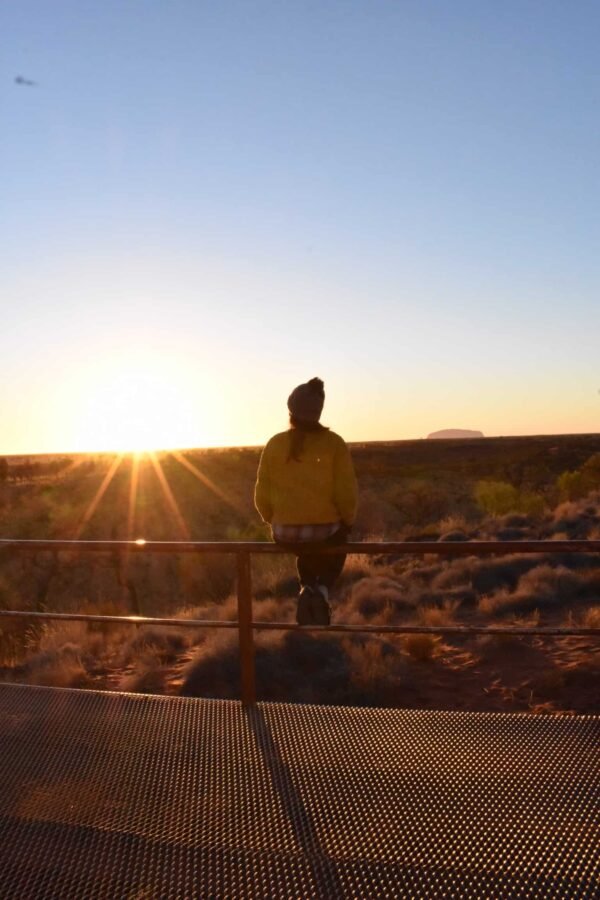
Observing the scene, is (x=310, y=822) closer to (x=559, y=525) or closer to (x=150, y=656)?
(x=150, y=656)

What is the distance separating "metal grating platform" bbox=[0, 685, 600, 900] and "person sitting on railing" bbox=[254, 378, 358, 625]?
0.74 metres

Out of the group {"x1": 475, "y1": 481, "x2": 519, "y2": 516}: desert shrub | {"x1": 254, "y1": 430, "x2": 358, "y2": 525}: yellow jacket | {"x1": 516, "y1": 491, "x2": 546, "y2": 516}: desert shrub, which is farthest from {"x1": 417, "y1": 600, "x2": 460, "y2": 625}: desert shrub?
{"x1": 475, "y1": 481, "x2": 519, "y2": 516}: desert shrub

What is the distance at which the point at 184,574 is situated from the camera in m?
24.4

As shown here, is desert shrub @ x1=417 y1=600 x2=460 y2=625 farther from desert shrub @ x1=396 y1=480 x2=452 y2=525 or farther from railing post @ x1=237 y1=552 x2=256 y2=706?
desert shrub @ x1=396 y1=480 x2=452 y2=525

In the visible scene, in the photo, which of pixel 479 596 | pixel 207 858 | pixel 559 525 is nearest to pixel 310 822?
pixel 207 858

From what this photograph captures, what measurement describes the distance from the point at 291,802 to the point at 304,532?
172 cm

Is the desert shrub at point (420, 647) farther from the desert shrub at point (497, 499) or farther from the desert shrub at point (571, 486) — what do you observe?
the desert shrub at point (571, 486)

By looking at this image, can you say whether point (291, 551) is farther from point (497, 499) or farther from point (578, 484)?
point (578, 484)

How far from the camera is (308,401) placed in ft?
16.7

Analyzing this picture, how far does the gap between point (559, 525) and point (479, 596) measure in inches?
287

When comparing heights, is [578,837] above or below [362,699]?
above

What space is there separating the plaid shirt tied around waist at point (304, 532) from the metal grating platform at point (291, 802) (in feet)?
3.15

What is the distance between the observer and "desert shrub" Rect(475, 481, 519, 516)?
3131cm

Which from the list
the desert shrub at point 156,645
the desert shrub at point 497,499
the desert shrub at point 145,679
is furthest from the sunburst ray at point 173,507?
the desert shrub at point 145,679
